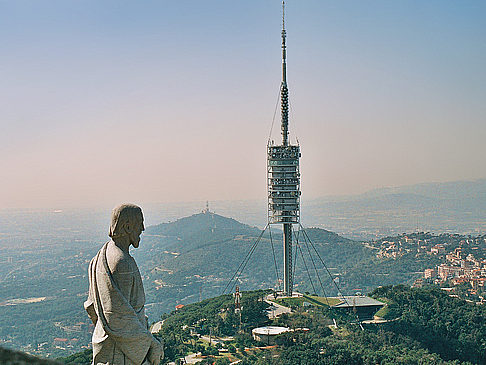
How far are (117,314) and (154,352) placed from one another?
503 mm

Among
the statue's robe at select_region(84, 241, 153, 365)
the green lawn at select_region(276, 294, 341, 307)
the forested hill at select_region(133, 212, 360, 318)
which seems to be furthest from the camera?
the forested hill at select_region(133, 212, 360, 318)

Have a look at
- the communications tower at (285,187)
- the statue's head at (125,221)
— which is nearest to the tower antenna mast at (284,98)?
the communications tower at (285,187)

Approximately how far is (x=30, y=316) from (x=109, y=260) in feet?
345

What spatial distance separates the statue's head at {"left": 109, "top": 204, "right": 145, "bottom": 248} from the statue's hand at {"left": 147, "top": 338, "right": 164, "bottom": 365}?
954 millimetres

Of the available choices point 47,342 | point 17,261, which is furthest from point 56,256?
point 47,342

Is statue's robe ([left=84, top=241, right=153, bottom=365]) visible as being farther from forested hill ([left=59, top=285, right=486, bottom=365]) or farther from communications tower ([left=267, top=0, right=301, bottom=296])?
communications tower ([left=267, top=0, right=301, bottom=296])

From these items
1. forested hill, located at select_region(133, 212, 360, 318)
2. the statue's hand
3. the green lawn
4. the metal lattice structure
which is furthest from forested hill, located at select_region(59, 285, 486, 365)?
forested hill, located at select_region(133, 212, 360, 318)

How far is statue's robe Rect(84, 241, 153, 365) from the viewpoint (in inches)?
203

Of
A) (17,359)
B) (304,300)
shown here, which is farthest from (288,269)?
(17,359)

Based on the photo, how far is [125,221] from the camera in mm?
Result: 5410

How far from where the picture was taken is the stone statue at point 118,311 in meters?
5.15

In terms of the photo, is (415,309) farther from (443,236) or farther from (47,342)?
(443,236)

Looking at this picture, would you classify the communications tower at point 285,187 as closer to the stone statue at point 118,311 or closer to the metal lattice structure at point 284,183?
the metal lattice structure at point 284,183

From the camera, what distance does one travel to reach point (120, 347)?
5.17 meters
